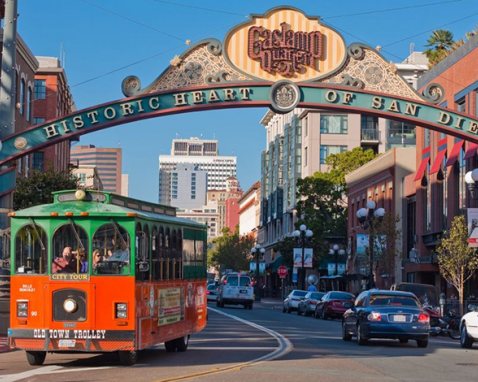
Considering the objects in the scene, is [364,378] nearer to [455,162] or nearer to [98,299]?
[98,299]

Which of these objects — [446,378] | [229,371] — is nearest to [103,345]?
[229,371]

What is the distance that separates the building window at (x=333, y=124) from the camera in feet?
337

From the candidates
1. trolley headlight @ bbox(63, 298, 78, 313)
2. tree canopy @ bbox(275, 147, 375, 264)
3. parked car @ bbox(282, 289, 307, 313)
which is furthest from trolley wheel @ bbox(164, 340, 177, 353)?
tree canopy @ bbox(275, 147, 375, 264)

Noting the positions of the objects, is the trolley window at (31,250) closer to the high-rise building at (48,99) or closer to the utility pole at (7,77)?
the utility pole at (7,77)

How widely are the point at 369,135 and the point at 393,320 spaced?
77117 mm

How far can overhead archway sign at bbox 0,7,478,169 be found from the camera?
27.8 m

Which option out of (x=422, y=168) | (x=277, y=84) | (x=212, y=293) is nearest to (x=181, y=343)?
(x=277, y=84)

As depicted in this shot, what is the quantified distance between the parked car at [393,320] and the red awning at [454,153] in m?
25.3

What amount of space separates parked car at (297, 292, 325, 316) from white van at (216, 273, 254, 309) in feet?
20.1

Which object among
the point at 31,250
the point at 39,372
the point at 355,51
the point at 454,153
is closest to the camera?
the point at 39,372

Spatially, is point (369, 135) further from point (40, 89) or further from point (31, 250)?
point (31, 250)

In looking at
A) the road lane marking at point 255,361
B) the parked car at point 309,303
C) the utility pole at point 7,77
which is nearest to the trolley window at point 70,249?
the road lane marking at point 255,361

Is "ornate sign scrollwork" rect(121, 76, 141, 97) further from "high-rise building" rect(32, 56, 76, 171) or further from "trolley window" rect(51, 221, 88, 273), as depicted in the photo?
"high-rise building" rect(32, 56, 76, 171)

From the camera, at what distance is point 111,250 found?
59.2 ft
